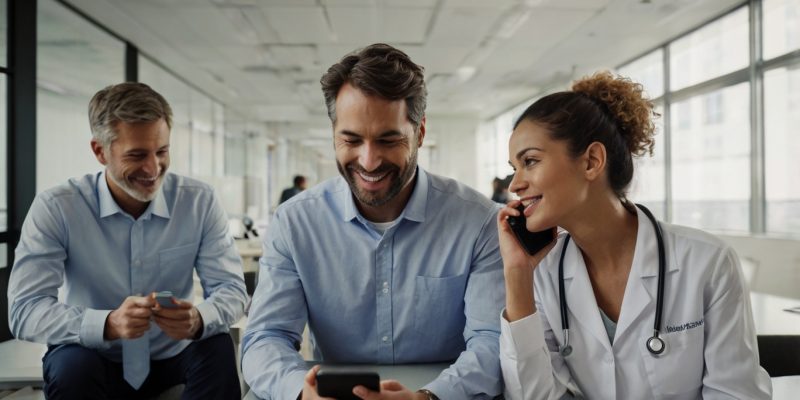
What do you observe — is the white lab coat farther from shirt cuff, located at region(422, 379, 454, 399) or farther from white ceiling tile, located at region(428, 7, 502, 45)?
white ceiling tile, located at region(428, 7, 502, 45)

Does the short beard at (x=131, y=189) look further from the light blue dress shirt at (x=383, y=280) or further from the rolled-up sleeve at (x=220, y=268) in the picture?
the light blue dress shirt at (x=383, y=280)

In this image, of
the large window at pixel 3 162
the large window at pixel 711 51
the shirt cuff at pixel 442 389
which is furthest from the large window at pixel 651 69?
the shirt cuff at pixel 442 389

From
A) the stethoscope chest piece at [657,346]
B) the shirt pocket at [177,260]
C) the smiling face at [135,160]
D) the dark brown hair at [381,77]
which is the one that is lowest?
the stethoscope chest piece at [657,346]

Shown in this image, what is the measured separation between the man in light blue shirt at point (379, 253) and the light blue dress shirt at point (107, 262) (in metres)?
0.58

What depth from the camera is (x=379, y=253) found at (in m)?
1.72

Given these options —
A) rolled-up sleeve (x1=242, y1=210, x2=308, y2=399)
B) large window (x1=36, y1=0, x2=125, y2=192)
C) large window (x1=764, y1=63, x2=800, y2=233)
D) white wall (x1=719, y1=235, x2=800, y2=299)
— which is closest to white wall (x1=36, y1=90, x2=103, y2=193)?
large window (x1=36, y1=0, x2=125, y2=192)

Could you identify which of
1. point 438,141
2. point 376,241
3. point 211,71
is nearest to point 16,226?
point 376,241

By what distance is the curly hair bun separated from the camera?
1604 millimetres

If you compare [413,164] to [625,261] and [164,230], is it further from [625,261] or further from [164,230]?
[164,230]

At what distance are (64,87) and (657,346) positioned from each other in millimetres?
5580

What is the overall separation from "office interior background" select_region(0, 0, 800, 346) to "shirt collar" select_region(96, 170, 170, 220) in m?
1.93

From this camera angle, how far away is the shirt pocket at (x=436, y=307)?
1.70m

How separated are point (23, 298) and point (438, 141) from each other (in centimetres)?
1364

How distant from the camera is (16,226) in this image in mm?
3896
